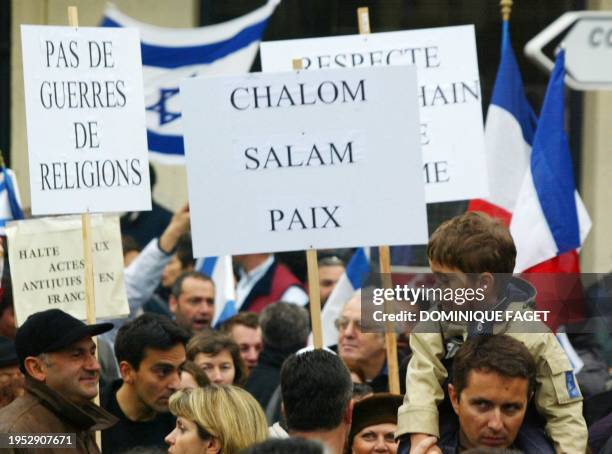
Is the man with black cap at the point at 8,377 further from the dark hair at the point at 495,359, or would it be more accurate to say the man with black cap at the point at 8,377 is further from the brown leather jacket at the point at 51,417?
the dark hair at the point at 495,359

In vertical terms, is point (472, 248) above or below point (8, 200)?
below

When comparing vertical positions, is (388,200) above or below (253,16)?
below

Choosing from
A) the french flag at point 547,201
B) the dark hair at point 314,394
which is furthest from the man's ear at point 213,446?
the french flag at point 547,201

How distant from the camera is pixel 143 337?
22.8ft

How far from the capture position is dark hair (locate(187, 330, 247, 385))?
7.48 m

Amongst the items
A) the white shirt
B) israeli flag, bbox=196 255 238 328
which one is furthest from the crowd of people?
the white shirt

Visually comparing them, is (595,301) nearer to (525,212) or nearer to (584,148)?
(525,212)

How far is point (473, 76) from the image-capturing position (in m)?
7.75

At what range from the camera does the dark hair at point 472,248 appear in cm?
483

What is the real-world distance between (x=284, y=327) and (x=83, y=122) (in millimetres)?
1790

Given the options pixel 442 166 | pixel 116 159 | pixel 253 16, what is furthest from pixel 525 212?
pixel 253 16

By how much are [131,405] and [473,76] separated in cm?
247

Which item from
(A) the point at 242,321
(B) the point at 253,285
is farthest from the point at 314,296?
(B) the point at 253,285

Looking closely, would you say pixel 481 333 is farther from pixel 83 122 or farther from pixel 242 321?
pixel 242 321
